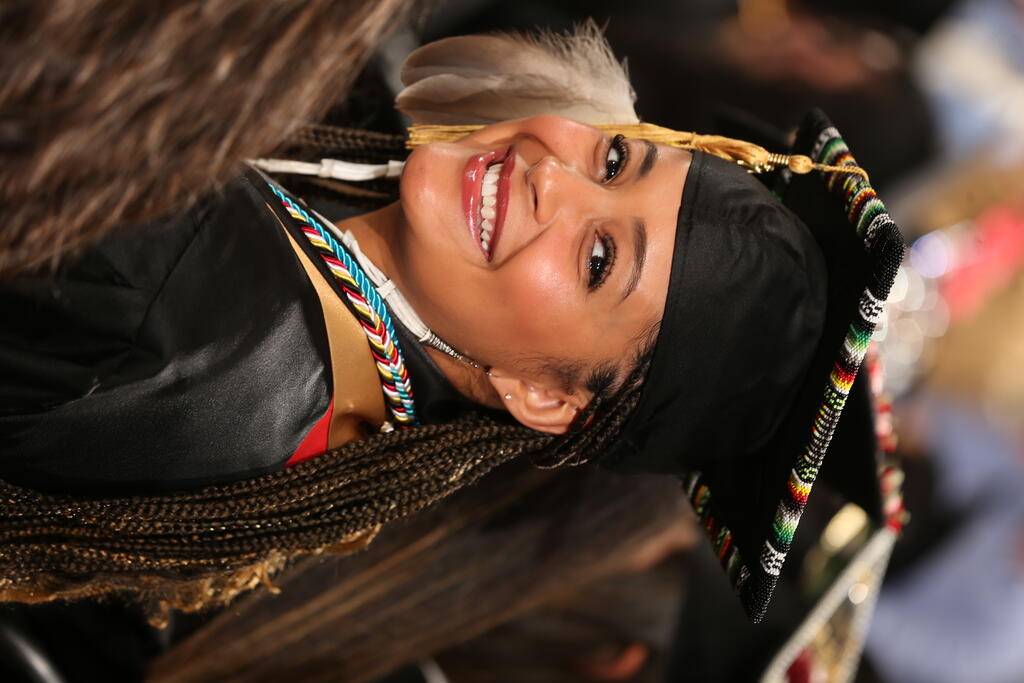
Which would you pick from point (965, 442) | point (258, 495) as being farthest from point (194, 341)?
point (965, 442)

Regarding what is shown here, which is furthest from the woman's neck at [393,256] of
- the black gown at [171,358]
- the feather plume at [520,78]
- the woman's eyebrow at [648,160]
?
the woman's eyebrow at [648,160]

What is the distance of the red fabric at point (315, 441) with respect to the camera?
1.33 meters

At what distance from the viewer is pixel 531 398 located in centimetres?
142

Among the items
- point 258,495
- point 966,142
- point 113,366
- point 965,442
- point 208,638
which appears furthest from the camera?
point 966,142

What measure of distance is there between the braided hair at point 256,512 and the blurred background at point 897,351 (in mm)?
683

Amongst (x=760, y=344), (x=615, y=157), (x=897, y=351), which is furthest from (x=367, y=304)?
(x=897, y=351)

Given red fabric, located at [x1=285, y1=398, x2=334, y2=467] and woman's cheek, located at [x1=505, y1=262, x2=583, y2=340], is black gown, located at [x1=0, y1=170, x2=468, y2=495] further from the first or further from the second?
woman's cheek, located at [x1=505, y1=262, x2=583, y2=340]

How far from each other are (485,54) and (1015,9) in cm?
266

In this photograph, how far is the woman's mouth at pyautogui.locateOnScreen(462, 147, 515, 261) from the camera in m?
1.30

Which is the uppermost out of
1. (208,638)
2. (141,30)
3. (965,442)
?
(141,30)

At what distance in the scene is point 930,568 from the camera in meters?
2.60

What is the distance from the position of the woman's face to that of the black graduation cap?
47 millimetres

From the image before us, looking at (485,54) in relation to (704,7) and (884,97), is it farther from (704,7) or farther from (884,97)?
(884,97)

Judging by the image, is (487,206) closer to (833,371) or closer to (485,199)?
(485,199)
